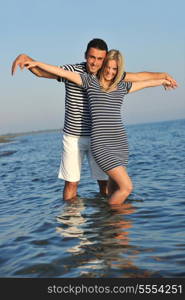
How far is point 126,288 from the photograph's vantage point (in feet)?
11.9

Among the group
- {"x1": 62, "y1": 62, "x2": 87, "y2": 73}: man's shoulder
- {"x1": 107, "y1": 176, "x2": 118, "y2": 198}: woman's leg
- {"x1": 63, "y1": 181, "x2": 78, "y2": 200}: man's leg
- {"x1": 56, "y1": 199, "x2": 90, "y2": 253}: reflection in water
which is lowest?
{"x1": 56, "y1": 199, "x2": 90, "y2": 253}: reflection in water

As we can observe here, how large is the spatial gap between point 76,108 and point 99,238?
8.05 ft

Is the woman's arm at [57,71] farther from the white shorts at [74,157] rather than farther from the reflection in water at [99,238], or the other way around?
the reflection in water at [99,238]

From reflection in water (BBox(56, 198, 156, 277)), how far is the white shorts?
23.0 inches

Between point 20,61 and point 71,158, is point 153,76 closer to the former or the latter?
point 71,158

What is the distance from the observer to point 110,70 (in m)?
6.06

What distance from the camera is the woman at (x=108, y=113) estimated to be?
6.12 m

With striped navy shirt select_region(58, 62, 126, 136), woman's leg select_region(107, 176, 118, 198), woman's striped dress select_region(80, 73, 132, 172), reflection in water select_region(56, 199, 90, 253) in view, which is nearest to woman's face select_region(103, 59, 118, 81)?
woman's striped dress select_region(80, 73, 132, 172)

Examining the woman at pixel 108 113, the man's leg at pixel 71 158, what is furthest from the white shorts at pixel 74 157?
the woman at pixel 108 113

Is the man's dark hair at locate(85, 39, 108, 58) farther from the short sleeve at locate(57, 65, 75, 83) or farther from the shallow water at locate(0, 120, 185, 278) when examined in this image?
the shallow water at locate(0, 120, 185, 278)

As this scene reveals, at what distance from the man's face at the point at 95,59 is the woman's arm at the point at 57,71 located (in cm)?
25

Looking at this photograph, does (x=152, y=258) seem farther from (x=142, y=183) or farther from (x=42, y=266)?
(x=142, y=183)

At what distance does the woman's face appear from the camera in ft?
19.8

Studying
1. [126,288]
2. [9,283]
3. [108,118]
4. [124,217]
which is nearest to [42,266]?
[9,283]
